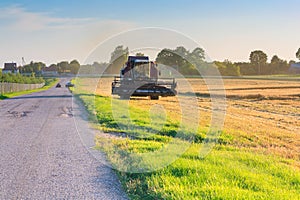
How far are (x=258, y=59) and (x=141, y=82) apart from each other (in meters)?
92.8

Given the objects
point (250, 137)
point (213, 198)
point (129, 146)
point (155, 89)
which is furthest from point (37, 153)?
point (155, 89)

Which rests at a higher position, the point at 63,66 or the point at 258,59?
the point at 258,59

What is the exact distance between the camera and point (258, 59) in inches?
4592

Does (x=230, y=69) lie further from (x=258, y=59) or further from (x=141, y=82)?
(x=141, y=82)

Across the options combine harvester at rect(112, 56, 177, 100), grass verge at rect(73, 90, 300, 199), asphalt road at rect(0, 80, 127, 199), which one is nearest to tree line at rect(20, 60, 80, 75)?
combine harvester at rect(112, 56, 177, 100)

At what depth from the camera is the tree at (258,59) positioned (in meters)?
116

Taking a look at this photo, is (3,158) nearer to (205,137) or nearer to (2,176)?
(2,176)

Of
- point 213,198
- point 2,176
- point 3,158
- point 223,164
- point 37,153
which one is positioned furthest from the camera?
point 37,153

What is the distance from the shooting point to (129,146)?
9672 mm

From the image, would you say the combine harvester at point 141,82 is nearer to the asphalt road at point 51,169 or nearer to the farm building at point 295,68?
the asphalt road at point 51,169

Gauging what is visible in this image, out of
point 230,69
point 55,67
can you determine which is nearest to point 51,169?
point 230,69

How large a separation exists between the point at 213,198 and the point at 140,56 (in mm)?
27240

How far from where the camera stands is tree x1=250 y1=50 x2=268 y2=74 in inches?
4555

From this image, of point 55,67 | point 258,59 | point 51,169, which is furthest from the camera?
point 55,67
